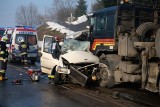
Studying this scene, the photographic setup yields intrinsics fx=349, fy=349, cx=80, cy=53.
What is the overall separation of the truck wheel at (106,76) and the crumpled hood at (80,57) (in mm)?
460

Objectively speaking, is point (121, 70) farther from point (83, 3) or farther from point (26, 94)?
point (83, 3)

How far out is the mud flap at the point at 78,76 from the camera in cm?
1154

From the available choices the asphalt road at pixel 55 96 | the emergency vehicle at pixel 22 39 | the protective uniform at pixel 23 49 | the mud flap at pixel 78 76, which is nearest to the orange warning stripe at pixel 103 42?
the mud flap at pixel 78 76

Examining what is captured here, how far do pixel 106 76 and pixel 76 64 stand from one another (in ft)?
3.96

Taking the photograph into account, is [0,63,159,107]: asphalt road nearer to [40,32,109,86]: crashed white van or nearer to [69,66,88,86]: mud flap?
[69,66,88,86]: mud flap

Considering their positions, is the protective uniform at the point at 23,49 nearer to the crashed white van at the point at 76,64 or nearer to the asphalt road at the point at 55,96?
the crashed white van at the point at 76,64

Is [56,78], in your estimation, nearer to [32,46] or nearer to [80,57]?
[80,57]

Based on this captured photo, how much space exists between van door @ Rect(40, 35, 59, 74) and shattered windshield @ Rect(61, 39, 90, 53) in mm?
597

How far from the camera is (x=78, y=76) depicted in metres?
11.7

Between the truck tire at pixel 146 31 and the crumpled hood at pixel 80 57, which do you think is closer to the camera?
the truck tire at pixel 146 31

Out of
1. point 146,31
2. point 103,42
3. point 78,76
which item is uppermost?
point 146,31

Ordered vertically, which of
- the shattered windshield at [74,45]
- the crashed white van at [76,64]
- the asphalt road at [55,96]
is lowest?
the asphalt road at [55,96]

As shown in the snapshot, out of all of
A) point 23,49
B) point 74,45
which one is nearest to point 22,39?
point 23,49

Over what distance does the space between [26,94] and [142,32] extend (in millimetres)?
3965
